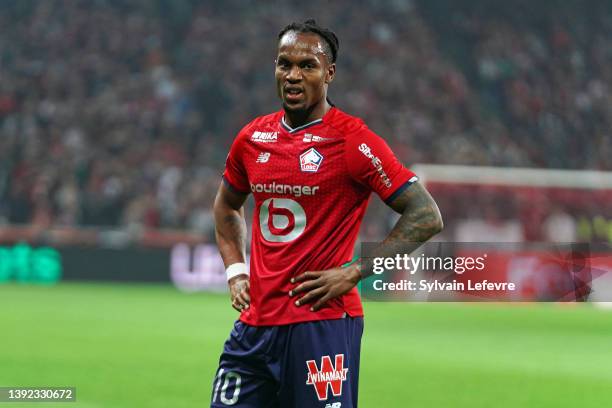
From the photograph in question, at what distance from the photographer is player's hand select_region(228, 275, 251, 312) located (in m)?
3.89

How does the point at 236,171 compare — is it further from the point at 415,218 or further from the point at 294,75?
the point at 415,218

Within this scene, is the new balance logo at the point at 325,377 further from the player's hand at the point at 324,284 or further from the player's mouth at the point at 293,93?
the player's mouth at the point at 293,93

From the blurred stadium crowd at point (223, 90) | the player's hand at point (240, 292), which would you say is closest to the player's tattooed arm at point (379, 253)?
the player's hand at point (240, 292)

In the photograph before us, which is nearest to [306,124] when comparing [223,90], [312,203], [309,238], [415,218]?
[312,203]

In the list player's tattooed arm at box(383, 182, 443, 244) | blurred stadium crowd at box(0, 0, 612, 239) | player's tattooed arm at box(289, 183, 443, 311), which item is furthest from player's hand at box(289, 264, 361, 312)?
blurred stadium crowd at box(0, 0, 612, 239)

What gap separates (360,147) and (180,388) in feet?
15.1

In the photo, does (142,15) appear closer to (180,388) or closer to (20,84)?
(20,84)

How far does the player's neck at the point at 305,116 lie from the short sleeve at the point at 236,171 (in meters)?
0.24

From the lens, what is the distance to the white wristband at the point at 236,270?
4.09m

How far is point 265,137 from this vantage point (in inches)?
154

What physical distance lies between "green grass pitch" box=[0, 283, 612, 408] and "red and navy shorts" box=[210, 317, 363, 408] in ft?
11.3

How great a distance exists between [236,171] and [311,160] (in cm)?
46

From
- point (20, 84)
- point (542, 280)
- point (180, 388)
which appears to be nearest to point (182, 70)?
point (20, 84)

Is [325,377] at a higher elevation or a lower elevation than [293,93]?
lower
